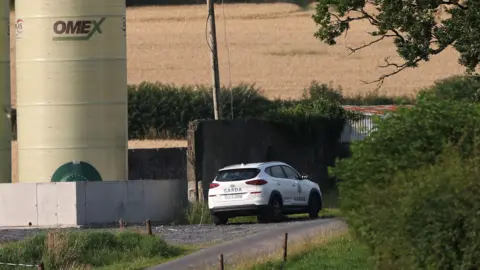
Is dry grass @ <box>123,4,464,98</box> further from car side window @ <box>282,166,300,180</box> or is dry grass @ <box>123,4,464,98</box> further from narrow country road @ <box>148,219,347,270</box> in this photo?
narrow country road @ <box>148,219,347,270</box>

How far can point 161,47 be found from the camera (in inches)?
2992

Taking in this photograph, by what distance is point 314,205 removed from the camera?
31469 millimetres

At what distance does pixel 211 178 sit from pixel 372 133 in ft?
63.7

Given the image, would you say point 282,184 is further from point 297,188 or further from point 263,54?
point 263,54

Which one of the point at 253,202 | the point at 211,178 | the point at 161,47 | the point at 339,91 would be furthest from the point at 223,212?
the point at 161,47

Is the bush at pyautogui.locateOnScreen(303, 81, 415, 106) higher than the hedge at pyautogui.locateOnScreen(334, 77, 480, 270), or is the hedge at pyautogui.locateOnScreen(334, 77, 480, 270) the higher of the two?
the bush at pyautogui.locateOnScreen(303, 81, 415, 106)

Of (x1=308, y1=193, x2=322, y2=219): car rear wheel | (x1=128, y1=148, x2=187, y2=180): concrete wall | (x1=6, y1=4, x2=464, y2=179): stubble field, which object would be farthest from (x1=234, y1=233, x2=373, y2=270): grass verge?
(x1=6, y1=4, x2=464, y2=179): stubble field

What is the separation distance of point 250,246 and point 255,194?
6.43m

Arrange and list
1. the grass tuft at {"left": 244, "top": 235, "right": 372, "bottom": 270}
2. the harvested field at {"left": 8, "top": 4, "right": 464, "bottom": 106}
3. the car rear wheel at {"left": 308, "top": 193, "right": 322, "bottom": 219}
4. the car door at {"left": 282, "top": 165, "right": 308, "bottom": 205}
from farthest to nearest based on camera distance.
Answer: the harvested field at {"left": 8, "top": 4, "right": 464, "bottom": 106} < the car rear wheel at {"left": 308, "top": 193, "right": 322, "bottom": 219} < the car door at {"left": 282, "top": 165, "right": 308, "bottom": 205} < the grass tuft at {"left": 244, "top": 235, "right": 372, "bottom": 270}

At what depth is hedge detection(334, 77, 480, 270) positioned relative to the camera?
505 inches

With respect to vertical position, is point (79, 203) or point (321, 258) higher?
point (79, 203)

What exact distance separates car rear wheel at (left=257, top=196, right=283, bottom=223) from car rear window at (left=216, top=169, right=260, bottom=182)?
0.80 meters

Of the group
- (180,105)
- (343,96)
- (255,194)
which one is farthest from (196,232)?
(343,96)

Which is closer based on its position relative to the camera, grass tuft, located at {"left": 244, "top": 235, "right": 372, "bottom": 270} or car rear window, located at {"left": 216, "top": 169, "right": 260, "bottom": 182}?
→ grass tuft, located at {"left": 244, "top": 235, "right": 372, "bottom": 270}
